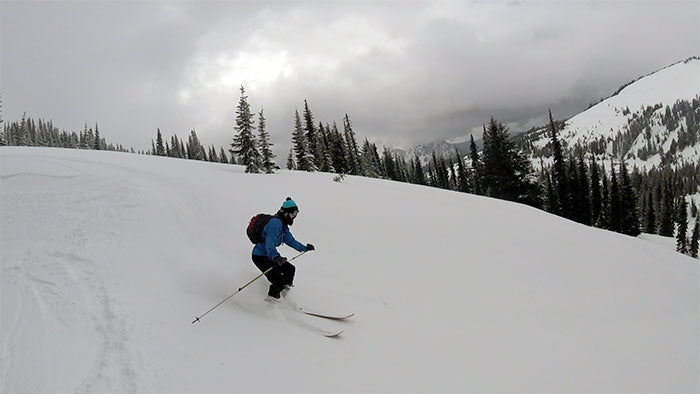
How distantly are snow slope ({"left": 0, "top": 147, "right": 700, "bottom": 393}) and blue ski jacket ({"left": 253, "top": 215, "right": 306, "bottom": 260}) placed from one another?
99 centimetres

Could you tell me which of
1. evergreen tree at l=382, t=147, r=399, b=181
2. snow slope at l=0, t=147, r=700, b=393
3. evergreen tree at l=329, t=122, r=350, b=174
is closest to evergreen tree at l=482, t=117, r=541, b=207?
evergreen tree at l=329, t=122, r=350, b=174

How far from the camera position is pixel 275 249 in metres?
6.54

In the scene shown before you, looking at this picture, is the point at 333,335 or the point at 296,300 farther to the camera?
the point at 296,300

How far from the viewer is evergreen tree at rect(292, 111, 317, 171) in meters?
45.2

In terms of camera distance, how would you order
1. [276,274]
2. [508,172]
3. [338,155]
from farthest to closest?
[338,155]
[508,172]
[276,274]

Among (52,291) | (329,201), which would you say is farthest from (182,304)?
(329,201)

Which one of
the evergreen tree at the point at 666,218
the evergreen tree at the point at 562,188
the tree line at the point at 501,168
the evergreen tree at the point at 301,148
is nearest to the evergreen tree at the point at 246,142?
the tree line at the point at 501,168

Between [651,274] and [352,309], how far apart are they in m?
12.5

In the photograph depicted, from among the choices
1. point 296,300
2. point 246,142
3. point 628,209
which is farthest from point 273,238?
point 628,209

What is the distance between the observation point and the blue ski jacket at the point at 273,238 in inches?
255

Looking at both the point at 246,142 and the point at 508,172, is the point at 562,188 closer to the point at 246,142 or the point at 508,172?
the point at 508,172

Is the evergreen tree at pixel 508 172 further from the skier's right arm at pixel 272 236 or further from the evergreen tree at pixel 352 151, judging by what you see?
the skier's right arm at pixel 272 236

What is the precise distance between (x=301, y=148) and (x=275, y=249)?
135ft

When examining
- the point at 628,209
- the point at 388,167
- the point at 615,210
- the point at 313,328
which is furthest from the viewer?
the point at 388,167
